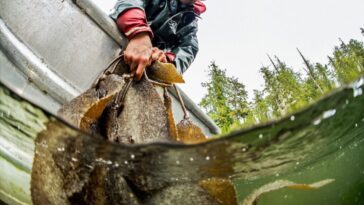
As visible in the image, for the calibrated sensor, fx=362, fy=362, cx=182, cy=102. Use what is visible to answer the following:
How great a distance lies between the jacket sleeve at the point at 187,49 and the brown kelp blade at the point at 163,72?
928 millimetres

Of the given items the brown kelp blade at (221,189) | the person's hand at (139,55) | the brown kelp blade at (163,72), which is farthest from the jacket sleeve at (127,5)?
the brown kelp blade at (221,189)

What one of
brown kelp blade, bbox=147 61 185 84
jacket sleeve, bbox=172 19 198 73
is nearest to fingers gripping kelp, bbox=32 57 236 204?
brown kelp blade, bbox=147 61 185 84

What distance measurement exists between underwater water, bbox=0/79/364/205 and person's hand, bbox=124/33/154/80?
79 cm

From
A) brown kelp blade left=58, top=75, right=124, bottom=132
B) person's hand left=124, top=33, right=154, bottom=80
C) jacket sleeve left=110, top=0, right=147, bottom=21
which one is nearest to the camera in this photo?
brown kelp blade left=58, top=75, right=124, bottom=132

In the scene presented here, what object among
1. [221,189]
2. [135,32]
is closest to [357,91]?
[221,189]

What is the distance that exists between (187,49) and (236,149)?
225cm

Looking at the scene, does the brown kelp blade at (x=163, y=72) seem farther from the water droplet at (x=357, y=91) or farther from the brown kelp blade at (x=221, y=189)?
the water droplet at (x=357, y=91)

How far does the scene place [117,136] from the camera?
152 centimetres

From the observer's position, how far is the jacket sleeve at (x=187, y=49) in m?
3.02

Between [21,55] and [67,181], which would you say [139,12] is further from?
[67,181]

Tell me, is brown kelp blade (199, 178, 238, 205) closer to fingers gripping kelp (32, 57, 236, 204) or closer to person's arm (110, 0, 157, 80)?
fingers gripping kelp (32, 57, 236, 204)

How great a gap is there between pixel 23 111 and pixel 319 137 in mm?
850

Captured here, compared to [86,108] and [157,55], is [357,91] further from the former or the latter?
[157,55]

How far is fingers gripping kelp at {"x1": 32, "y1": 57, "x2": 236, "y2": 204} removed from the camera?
3.55ft
